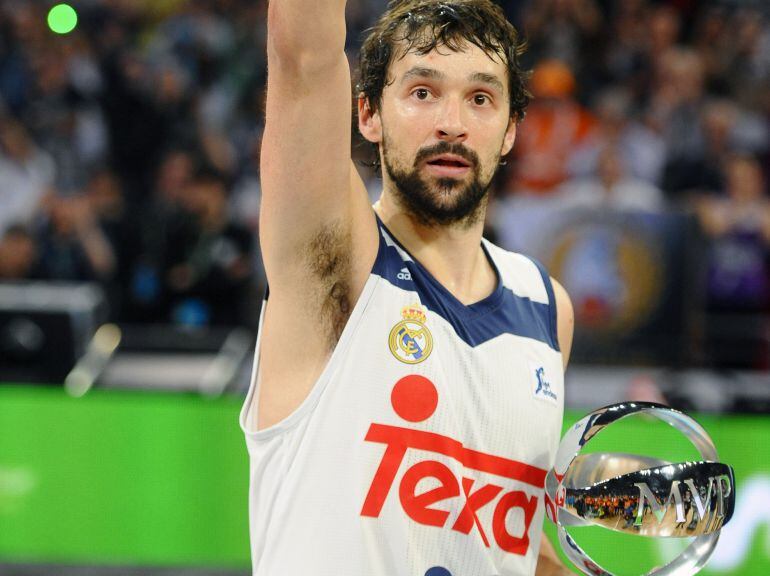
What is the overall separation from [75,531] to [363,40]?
12.8 feet

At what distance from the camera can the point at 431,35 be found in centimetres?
270

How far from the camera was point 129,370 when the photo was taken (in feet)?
21.7

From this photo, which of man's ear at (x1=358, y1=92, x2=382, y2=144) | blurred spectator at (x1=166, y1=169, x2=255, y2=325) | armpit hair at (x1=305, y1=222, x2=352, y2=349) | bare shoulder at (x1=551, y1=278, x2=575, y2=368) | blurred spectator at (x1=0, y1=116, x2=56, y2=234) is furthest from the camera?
blurred spectator at (x1=0, y1=116, x2=56, y2=234)

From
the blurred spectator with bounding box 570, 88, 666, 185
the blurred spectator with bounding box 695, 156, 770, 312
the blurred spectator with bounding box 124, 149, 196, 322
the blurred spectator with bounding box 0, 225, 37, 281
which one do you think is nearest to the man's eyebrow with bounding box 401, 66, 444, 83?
the blurred spectator with bounding box 695, 156, 770, 312

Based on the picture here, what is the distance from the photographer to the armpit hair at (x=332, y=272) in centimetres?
238

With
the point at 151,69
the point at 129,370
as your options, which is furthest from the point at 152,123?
the point at 129,370

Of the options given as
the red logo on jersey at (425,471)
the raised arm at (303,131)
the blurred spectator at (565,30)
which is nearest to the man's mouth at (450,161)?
the raised arm at (303,131)

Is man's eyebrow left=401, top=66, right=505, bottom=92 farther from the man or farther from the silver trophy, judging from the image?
the silver trophy

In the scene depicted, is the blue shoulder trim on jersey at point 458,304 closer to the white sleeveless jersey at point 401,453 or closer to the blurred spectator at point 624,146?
the white sleeveless jersey at point 401,453

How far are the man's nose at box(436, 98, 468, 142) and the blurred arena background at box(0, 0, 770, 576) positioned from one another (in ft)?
2.66

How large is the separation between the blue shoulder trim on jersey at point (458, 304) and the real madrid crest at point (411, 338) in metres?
0.06

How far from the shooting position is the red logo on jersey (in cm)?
245

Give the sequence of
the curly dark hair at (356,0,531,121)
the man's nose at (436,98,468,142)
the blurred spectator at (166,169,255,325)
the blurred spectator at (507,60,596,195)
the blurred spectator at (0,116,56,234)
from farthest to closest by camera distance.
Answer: the blurred spectator at (0,116,56,234) < the blurred spectator at (507,60,596,195) < the blurred spectator at (166,169,255,325) < the curly dark hair at (356,0,531,121) < the man's nose at (436,98,468,142)

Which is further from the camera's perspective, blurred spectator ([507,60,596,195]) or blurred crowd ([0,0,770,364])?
blurred spectator ([507,60,596,195])
